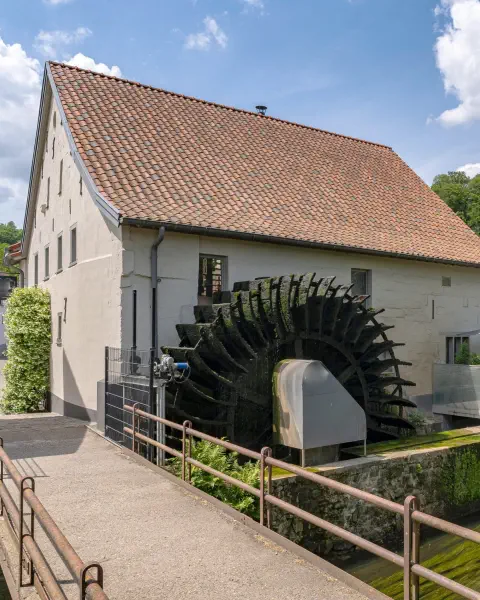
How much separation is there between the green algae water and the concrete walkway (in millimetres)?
3085

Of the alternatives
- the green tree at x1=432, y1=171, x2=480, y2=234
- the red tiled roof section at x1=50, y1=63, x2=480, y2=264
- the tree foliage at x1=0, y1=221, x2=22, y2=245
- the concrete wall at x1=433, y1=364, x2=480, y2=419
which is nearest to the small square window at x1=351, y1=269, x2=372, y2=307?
the red tiled roof section at x1=50, y1=63, x2=480, y2=264

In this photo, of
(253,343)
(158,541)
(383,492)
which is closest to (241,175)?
(253,343)

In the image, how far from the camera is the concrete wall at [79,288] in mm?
10075

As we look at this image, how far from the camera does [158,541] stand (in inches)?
184

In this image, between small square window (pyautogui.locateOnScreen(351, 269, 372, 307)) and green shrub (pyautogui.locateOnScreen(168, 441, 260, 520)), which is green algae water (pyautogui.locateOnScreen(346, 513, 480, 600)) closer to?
green shrub (pyautogui.locateOnScreen(168, 441, 260, 520))

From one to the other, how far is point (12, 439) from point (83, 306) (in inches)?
123

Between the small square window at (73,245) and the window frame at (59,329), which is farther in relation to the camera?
the window frame at (59,329)

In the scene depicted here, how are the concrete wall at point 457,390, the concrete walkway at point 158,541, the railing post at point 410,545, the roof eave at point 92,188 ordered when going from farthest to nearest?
the concrete wall at point 457,390 < the roof eave at point 92,188 < the concrete walkway at point 158,541 < the railing post at point 410,545

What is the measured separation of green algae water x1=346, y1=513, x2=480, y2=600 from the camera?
23.2ft

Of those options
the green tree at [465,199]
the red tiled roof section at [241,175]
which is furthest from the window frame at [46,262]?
the green tree at [465,199]

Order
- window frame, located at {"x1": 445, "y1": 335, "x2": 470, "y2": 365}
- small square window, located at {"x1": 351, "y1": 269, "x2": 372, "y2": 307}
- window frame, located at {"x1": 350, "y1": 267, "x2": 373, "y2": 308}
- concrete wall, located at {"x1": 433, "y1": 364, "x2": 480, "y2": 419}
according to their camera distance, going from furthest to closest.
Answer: window frame, located at {"x1": 445, "y1": 335, "x2": 470, "y2": 365} < small square window, located at {"x1": 351, "y1": 269, "x2": 372, "y2": 307} < window frame, located at {"x1": 350, "y1": 267, "x2": 373, "y2": 308} < concrete wall, located at {"x1": 433, "y1": 364, "x2": 480, "y2": 419}

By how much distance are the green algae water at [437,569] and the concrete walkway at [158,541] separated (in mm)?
3085

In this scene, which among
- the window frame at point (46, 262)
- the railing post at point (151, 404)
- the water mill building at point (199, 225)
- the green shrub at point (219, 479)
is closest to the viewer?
the green shrub at point (219, 479)

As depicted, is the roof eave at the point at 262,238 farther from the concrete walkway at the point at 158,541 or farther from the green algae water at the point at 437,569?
the green algae water at the point at 437,569
